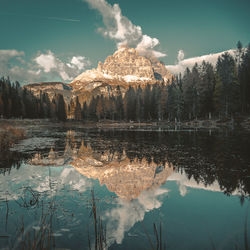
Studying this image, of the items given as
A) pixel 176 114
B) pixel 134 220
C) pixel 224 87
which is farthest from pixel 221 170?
pixel 176 114

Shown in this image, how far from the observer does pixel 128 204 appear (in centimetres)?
659

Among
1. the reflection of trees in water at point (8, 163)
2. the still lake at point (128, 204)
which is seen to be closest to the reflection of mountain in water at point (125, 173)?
the still lake at point (128, 204)

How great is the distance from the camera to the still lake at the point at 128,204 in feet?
14.9

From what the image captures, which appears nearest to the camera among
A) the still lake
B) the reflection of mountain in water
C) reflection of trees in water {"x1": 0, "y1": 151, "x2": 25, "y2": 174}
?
the still lake

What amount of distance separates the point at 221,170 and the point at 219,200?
3570 mm

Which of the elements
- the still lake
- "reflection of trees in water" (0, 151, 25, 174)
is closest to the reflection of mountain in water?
the still lake

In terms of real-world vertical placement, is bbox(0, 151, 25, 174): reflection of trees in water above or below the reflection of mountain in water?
above

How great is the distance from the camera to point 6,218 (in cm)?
542

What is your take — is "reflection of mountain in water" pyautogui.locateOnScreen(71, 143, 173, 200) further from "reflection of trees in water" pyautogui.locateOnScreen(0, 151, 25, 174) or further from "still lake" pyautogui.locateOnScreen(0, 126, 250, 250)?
"reflection of trees in water" pyautogui.locateOnScreen(0, 151, 25, 174)

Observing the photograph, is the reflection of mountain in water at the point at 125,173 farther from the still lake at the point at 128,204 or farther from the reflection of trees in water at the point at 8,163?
the reflection of trees in water at the point at 8,163

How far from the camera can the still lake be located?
4.55 m

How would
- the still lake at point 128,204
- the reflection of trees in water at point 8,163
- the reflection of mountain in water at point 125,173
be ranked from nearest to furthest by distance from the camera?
the still lake at point 128,204 → the reflection of mountain in water at point 125,173 → the reflection of trees in water at point 8,163

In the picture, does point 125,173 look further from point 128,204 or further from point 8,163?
point 8,163

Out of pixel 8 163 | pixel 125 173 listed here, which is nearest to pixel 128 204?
pixel 125 173
